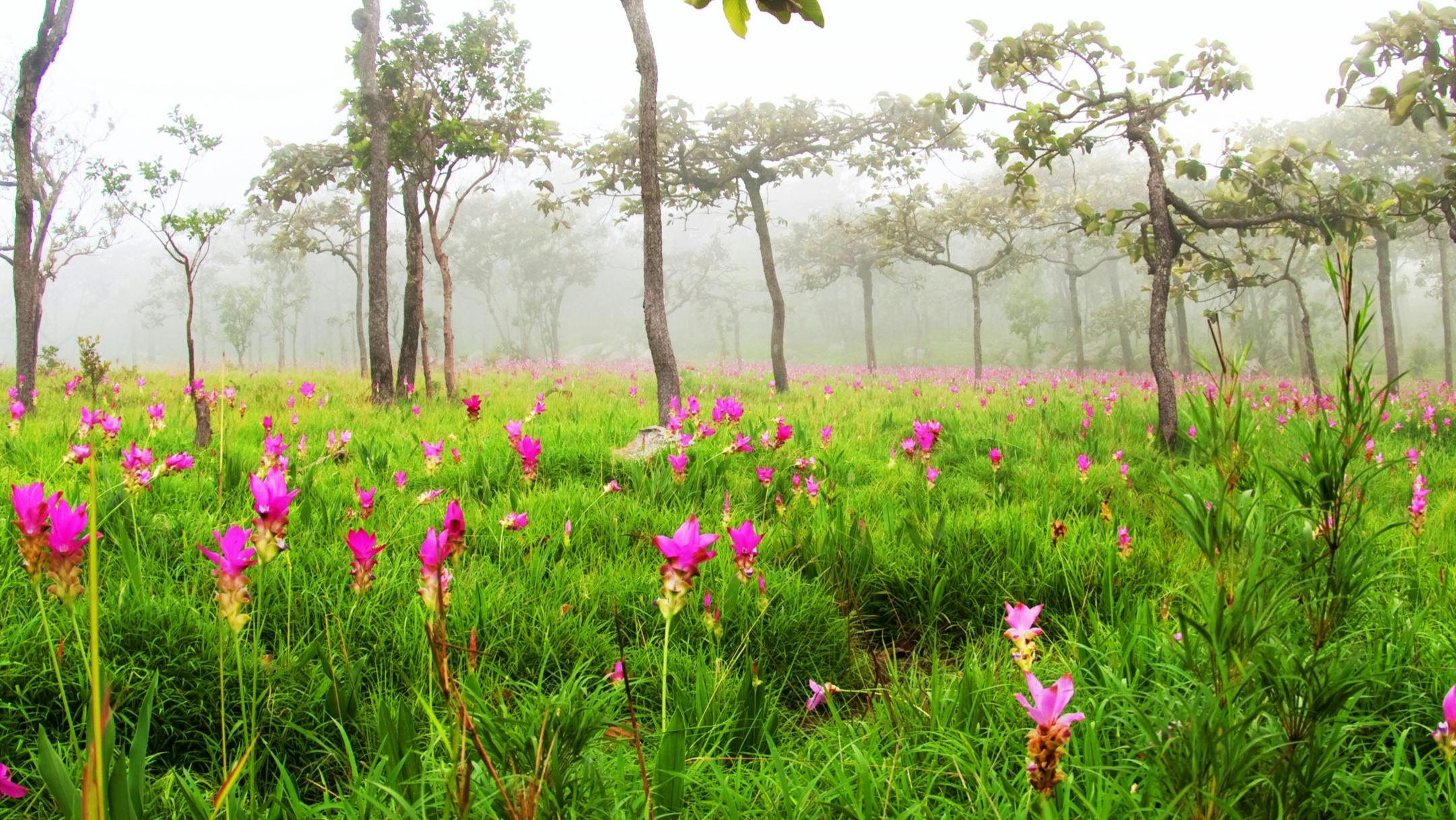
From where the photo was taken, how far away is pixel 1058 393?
457 inches

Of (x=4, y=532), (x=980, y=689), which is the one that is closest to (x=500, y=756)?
(x=980, y=689)

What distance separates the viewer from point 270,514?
1230mm

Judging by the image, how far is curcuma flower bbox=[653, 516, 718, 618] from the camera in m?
1.30

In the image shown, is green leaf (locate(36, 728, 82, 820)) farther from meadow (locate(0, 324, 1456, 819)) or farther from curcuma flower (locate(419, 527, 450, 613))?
curcuma flower (locate(419, 527, 450, 613))

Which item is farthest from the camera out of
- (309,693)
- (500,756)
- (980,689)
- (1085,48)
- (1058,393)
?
(1058,393)

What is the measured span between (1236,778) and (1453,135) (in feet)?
21.3

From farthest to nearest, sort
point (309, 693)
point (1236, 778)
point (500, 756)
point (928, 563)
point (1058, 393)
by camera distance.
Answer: point (1058, 393) → point (928, 563) → point (309, 693) → point (500, 756) → point (1236, 778)

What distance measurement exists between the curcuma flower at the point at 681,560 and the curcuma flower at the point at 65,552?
0.91 m

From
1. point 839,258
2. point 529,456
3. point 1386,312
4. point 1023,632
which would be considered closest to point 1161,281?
point 529,456

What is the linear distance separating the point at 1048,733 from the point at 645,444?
427 cm

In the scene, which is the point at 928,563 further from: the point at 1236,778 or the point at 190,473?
the point at 190,473

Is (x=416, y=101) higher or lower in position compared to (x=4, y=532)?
higher

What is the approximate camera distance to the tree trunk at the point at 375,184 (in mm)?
9102

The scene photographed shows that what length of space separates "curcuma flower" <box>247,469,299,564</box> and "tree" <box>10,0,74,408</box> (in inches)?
355
